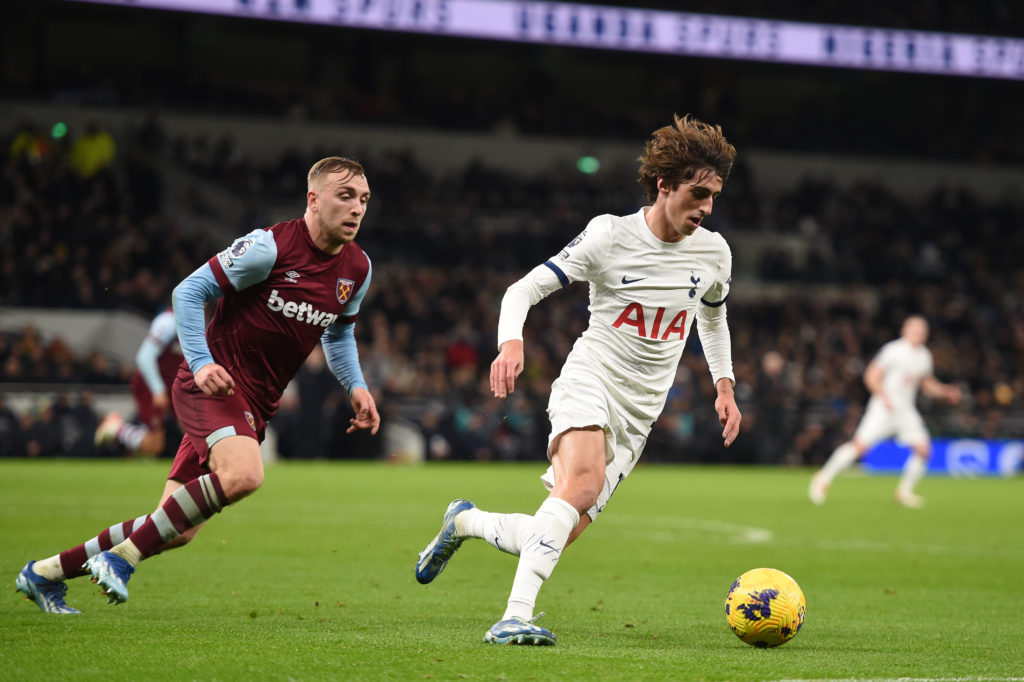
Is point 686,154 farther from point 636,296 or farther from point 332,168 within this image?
point 332,168

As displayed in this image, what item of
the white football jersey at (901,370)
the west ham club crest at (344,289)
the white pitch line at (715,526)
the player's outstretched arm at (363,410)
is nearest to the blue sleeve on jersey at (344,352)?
the player's outstretched arm at (363,410)

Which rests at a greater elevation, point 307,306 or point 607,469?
point 307,306

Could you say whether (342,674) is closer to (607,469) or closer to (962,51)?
(607,469)

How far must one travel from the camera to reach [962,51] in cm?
3017

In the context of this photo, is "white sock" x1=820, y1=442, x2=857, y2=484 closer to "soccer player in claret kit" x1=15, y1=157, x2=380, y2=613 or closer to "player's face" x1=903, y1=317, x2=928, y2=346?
"player's face" x1=903, y1=317, x2=928, y2=346

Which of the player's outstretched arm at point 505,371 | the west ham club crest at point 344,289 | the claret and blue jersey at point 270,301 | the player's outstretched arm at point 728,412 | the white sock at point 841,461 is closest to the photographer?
the player's outstretched arm at point 505,371

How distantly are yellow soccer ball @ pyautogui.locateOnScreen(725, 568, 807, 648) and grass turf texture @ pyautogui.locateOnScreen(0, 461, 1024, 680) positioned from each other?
0.29ft

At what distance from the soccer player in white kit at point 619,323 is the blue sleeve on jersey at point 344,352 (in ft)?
3.15

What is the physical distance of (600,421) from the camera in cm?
573

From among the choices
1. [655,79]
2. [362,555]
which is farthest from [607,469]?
[655,79]

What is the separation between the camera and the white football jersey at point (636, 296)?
19.4 ft

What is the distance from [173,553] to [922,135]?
1344 inches

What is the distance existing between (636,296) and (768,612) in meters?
1.64

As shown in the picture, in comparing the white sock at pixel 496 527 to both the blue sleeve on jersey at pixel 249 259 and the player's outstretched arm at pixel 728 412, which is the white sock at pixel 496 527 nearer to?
the player's outstretched arm at pixel 728 412
